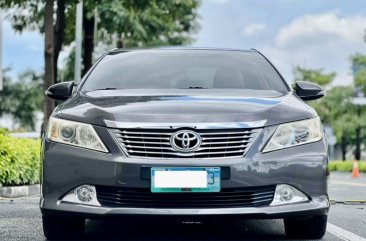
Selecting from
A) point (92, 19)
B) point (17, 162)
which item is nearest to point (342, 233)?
point (17, 162)

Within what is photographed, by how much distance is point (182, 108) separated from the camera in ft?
15.7

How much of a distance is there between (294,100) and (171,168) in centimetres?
122

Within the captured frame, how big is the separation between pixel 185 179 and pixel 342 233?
1.84 m

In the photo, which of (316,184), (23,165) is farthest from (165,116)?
(23,165)

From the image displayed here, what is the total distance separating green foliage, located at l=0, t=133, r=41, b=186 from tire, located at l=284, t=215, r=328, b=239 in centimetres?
535

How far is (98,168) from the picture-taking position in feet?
15.2

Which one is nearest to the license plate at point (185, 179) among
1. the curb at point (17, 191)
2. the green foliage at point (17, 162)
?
the green foliage at point (17, 162)

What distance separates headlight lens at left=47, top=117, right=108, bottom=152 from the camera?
185 inches

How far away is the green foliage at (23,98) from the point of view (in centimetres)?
6094

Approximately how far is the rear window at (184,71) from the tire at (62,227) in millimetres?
1163

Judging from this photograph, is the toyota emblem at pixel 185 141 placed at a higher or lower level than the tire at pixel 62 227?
higher

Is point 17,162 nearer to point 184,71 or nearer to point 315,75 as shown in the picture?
point 184,71

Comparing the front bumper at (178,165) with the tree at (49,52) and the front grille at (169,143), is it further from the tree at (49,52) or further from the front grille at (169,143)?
the tree at (49,52)

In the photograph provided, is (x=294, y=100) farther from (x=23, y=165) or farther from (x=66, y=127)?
(x=23, y=165)
